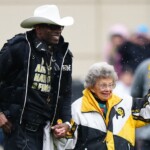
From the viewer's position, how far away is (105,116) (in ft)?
36.7

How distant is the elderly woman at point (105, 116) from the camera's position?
1112 cm

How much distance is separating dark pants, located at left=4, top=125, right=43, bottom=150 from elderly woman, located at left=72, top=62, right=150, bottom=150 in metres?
0.54

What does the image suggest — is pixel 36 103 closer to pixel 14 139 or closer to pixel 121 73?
pixel 14 139

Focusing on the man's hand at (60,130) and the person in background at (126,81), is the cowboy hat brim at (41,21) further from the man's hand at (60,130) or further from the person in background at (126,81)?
the person in background at (126,81)

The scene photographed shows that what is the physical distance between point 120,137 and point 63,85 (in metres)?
0.73

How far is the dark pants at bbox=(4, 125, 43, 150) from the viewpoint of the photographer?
10.7 metres

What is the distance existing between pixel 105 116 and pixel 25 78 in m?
0.95

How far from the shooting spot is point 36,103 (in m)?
10.7

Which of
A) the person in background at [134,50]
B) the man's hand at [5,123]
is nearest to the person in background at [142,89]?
the person in background at [134,50]

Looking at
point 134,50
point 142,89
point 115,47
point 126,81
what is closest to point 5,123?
point 142,89

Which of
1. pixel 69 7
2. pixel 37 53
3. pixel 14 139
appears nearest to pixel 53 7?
pixel 37 53

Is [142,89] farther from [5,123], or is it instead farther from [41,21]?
[5,123]

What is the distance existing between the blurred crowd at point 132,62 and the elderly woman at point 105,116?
5.54 feet

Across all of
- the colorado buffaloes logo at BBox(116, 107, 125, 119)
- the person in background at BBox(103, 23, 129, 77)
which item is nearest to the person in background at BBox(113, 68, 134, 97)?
the person in background at BBox(103, 23, 129, 77)
